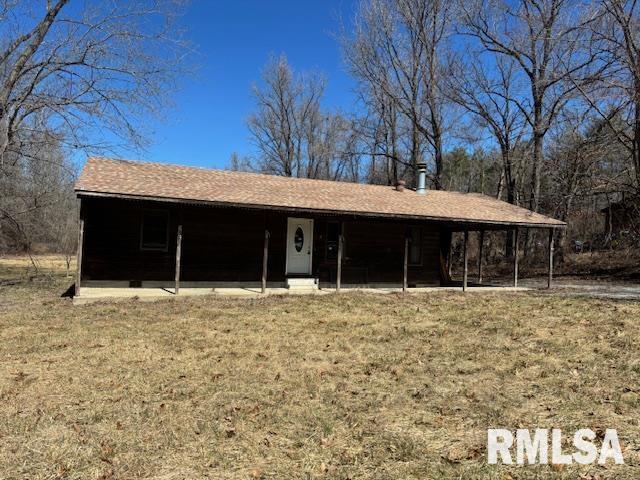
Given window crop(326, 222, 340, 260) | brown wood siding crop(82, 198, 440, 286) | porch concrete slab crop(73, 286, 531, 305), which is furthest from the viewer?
window crop(326, 222, 340, 260)

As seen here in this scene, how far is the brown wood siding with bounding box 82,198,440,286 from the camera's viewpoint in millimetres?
13016

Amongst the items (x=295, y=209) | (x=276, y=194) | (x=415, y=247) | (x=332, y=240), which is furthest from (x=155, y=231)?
(x=415, y=247)

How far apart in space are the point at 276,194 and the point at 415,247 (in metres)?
5.56

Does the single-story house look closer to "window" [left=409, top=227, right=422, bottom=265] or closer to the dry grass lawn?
"window" [left=409, top=227, right=422, bottom=265]

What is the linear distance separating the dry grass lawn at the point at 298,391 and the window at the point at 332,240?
565 centimetres

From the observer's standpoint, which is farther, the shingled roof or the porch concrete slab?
the shingled roof

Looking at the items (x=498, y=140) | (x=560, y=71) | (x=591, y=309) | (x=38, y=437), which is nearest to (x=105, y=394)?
(x=38, y=437)

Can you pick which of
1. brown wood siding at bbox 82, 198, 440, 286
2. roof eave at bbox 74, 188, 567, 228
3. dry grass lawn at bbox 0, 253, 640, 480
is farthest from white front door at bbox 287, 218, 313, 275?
dry grass lawn at bbox 0, 253, 640, 480

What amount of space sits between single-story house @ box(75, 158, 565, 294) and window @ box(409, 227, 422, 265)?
0.03m

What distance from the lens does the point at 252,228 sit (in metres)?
14.6

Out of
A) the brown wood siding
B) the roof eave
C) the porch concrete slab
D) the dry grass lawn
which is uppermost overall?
the roof eave

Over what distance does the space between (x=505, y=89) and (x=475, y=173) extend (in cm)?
2074

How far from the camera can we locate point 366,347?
7570 mm

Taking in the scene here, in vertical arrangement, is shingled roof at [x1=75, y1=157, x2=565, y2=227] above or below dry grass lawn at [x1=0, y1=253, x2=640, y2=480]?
above
